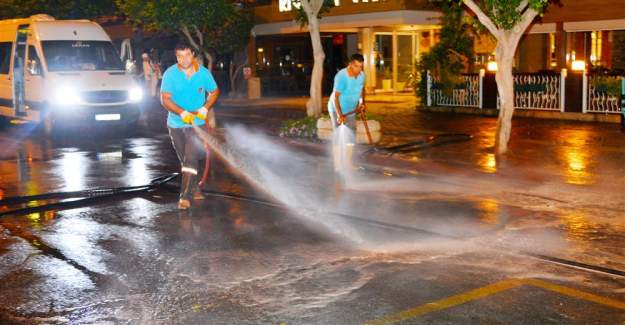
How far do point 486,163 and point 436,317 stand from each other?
7395mm

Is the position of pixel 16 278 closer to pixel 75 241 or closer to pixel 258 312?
pixel 75 241

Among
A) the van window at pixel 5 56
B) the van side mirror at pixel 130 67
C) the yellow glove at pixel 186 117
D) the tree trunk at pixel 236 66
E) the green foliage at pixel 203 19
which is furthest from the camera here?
the tree trunk at pixel 236 66

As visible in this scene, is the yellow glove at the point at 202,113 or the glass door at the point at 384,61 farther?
the glass door at the point at 384,61

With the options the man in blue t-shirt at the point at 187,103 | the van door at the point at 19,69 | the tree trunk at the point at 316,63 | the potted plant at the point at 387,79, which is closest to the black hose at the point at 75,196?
the man in blue t-shirt at the point at 187,103

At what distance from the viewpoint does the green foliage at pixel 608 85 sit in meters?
17.9

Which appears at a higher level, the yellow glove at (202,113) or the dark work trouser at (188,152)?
the yellow glove at (202,113)

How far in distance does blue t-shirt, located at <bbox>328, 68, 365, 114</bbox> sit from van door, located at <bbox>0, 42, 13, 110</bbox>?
10.8m

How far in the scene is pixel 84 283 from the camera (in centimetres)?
607

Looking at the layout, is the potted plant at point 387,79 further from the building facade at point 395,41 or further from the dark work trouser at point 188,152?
the dark work trouser at point 188,152

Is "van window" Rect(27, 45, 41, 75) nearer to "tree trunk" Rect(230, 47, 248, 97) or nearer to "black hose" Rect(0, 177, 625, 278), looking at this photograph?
"black hose" Rect(0, 177, 625, 278)

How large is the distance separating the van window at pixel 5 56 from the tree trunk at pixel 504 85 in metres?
11.8

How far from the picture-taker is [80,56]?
695 inches

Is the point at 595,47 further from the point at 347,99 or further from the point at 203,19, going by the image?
the point at 347,99

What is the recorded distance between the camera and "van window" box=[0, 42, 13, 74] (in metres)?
18.5
